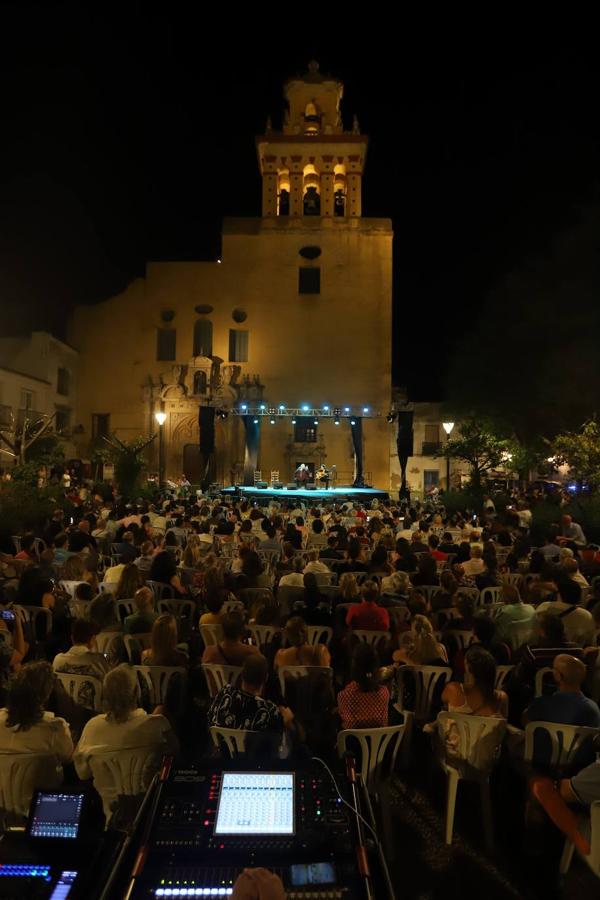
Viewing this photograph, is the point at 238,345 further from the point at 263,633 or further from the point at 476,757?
the point at 476,757

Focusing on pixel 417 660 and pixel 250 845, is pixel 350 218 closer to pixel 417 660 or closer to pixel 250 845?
pixel 417 660

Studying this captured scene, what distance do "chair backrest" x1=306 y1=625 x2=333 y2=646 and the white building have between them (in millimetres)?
20699

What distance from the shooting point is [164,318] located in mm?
30469

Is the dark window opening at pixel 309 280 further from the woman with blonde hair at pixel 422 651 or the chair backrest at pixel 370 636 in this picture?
the woman with blonde hair at pixel 422 651

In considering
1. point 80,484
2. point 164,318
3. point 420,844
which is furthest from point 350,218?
point 420,844

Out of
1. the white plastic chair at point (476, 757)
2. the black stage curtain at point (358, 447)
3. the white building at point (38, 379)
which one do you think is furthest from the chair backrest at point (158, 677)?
the black stage curtain at point (358, 447)

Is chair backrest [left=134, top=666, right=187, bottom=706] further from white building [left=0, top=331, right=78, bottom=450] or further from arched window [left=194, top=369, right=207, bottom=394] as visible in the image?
arched window [left=194, top=369, right=207, bottom=394]

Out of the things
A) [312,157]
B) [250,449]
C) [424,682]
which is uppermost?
[312,157]

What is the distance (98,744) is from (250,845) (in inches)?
61.1

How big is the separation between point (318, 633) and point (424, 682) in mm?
1494

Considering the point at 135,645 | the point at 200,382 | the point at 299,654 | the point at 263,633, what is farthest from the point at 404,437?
the point at 299,654

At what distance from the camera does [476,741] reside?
3393mm

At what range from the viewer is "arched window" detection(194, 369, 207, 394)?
2888 cm

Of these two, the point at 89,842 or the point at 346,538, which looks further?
the point at 346,538
